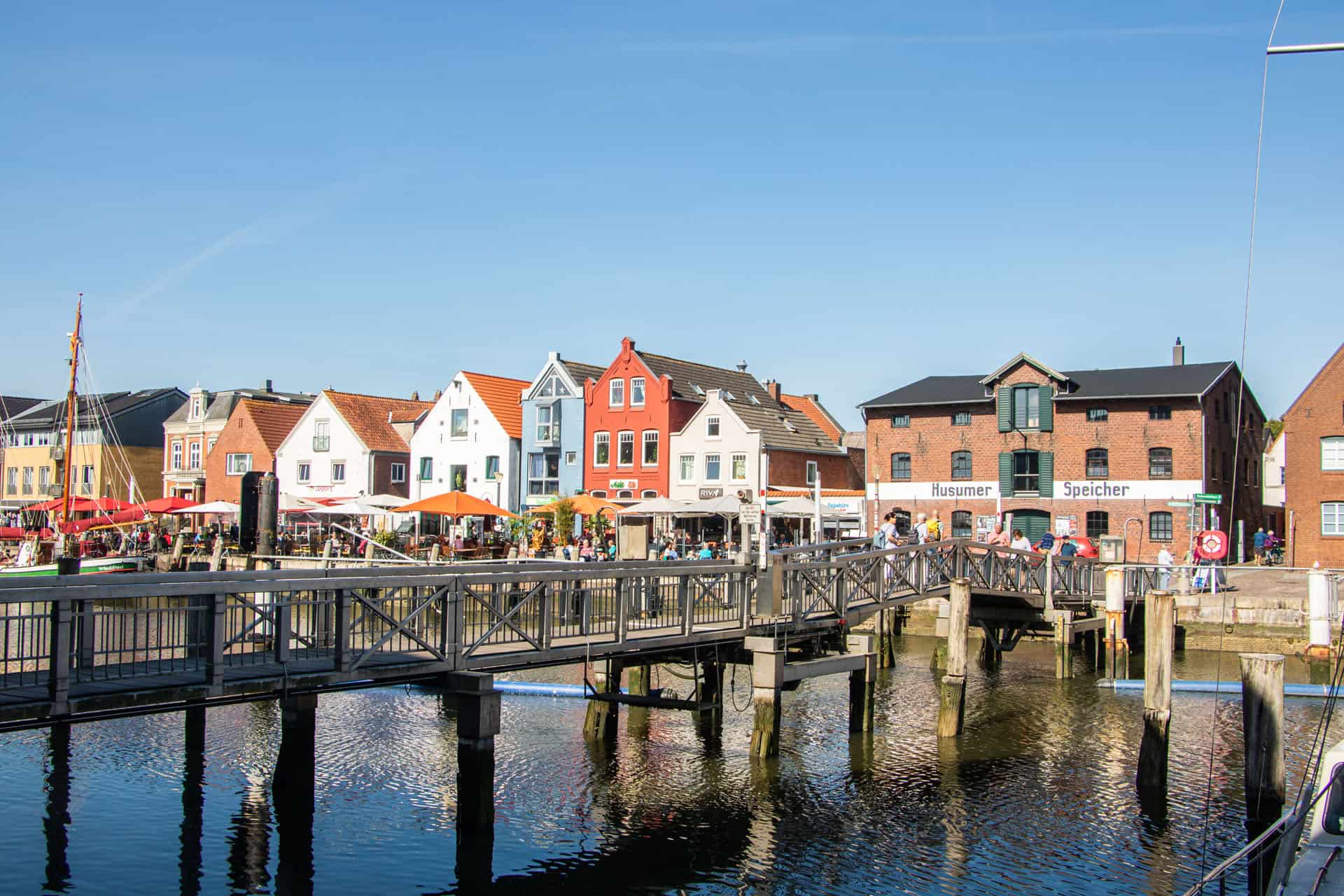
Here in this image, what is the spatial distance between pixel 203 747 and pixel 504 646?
6.98m

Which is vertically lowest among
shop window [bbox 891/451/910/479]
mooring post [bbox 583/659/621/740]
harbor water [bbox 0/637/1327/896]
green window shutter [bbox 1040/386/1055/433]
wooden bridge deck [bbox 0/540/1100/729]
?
harbor water [bbox 0/637/1327/896]

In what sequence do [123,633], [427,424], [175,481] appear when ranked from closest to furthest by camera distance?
[123,633]
[427,424]
[175,481]

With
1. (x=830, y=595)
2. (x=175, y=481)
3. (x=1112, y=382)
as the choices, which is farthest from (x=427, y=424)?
(x=830, y=595)

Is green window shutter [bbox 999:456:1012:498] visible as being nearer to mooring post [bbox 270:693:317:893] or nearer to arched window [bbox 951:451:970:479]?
arched window [bbox 951:451:970:479]

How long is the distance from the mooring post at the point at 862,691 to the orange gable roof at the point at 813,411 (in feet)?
142

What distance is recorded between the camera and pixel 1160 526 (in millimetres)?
47656

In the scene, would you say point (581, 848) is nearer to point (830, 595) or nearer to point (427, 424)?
point (830, 595)

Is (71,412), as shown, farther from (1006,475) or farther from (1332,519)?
(1332,519)

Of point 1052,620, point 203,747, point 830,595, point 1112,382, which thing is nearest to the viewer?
point 203,747

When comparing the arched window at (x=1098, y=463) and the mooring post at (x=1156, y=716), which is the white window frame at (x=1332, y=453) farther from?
the mooring post at (x=1156, y=716)

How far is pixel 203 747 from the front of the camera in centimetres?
1988

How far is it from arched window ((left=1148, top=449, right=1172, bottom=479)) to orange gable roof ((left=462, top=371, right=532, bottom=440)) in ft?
106

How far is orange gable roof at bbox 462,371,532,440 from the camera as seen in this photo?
212 ft

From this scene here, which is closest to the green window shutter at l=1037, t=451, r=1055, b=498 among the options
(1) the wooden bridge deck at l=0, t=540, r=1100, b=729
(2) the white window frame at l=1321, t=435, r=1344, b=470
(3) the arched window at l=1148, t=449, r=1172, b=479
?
(3) the arched window at l=1148, t=449, r=1172, b=479
